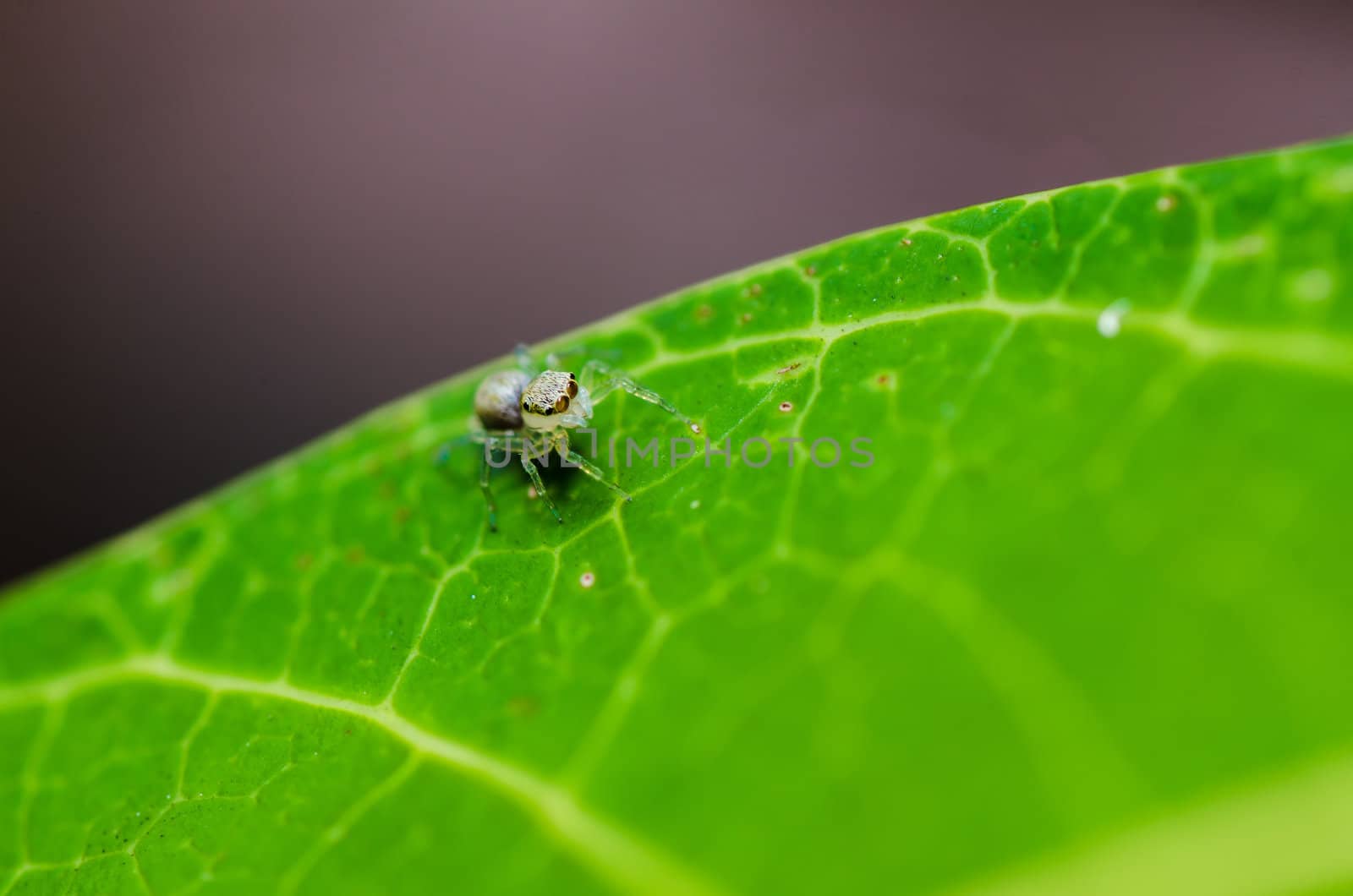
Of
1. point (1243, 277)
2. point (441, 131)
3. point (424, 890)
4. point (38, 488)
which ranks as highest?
point (441, 131)

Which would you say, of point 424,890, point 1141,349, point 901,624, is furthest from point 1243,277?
point 424,890

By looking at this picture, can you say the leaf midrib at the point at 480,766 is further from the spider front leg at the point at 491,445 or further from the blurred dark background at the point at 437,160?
the blurred dark background at the point at 437,160

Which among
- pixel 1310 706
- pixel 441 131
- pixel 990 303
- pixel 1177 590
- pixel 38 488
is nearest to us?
pixel 1310 706

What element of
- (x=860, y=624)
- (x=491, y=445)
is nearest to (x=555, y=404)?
(x=491, y=445)

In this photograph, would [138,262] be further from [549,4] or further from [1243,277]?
[1243,277]

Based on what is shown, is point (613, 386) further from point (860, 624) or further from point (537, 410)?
point (860, 624)

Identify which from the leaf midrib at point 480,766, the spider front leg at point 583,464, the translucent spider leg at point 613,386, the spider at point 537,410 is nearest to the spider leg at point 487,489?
the spider at point 537,410

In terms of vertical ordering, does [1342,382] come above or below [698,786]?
above
